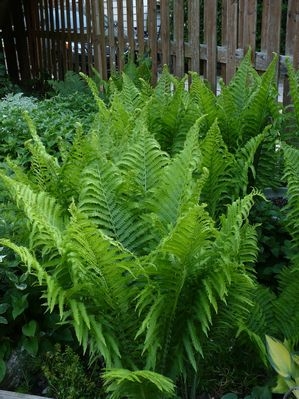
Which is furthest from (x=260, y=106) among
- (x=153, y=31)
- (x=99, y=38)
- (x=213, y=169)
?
(x=99, y=38)

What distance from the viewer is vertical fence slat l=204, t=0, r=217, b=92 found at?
186 inches

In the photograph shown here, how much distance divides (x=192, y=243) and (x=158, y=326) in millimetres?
368

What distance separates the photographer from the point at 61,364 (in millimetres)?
2256

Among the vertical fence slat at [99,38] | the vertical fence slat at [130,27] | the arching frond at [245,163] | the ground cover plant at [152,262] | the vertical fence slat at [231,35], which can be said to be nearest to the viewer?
the ground cover plant at [152,262]

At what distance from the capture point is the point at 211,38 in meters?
4.79

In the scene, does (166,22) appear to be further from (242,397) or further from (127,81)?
(242,397)

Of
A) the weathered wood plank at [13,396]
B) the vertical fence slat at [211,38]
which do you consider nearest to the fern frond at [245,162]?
the weathered wood plank at [13,396]

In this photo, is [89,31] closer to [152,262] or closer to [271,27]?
[271,27]

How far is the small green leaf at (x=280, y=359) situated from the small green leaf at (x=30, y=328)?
1.01 meters

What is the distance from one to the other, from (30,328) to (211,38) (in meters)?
3.36

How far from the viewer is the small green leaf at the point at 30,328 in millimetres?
2296

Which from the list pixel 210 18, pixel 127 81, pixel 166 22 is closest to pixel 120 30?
pixel 166 22

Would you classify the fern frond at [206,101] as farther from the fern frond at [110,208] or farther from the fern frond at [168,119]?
the fern frond at [110,208]

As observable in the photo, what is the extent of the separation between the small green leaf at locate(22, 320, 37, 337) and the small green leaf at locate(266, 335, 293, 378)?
101 cm
